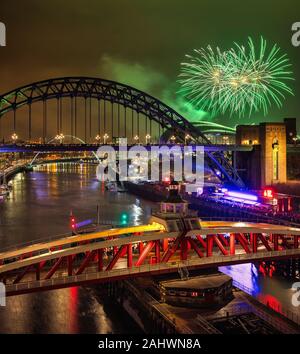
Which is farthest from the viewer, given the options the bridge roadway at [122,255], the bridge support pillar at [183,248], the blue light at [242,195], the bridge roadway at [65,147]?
the bridge roadway at [65,147]

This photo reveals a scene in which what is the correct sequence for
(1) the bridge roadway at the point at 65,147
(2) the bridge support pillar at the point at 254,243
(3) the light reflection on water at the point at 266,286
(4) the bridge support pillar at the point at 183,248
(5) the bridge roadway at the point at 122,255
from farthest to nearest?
(1) the bridge roadway at the point at 65,147, (3) the light reflection on water at the point at 266,286, (2) the bridge support pillar at the point at 254,243, (4) the bridge support pillar at the point at 183,248, (5) the bridge roadway at the point at 122,255

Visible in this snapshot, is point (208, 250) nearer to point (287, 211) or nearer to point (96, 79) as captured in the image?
point (287, 211)

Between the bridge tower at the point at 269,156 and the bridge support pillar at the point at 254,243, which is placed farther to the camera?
the bridge tower at the point at 269,156

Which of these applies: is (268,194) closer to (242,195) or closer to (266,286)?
(242,195)

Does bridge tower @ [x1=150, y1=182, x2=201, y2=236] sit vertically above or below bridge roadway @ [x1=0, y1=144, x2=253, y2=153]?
below

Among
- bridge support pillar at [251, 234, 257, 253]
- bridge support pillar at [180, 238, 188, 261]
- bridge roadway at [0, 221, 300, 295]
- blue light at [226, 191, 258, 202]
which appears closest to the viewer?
bridge roadway at [0, 221, 300, 295]

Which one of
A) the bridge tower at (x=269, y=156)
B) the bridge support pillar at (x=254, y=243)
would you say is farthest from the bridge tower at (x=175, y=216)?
the bridge tower at (x=269, y=156)

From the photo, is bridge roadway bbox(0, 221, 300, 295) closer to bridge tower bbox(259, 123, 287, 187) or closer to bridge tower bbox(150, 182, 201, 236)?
bridge tower bbox(150, 182, 201, 236)

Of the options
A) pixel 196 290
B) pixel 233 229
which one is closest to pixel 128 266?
pixel 196 290

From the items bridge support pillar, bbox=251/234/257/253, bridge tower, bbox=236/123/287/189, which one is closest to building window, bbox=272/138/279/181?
bridge tower, bbox=236/123/287/189

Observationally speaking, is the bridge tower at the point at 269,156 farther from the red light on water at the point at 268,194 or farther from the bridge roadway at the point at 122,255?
the bridge roadway at the point at 122,255
